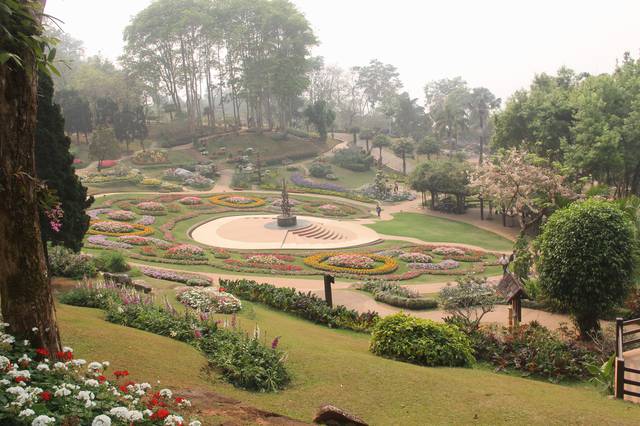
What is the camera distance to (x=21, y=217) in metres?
7.55

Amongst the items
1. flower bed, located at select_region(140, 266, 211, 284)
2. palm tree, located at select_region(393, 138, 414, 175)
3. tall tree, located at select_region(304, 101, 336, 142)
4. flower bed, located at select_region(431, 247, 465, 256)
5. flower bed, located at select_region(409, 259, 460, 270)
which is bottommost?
flower bed, located at select_region(409, 259, 460, 270)

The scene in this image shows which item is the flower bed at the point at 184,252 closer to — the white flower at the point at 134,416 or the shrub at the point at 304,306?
the shrub at the point at 304,306

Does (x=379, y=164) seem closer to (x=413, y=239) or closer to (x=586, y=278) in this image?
(x=413, y=239)

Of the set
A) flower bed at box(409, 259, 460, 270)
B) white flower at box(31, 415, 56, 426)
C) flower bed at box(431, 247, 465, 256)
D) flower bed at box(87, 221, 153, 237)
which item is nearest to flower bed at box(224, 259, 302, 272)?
flower bed at box(409, 259, 460, 270)

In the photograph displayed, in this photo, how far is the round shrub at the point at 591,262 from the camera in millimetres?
16953

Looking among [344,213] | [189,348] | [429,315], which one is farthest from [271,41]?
[189,348]

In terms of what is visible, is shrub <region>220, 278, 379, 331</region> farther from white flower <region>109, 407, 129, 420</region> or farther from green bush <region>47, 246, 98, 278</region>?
white flower <region>109, 407, 129, 420</region>

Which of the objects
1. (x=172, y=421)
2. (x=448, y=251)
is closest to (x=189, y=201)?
(x=448, y=251)

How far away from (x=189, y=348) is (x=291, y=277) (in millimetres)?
16588

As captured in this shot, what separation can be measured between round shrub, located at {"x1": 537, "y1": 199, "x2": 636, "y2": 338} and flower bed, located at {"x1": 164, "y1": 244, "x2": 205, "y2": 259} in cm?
1934

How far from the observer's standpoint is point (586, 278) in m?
17.1

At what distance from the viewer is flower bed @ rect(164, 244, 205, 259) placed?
29.9 metres

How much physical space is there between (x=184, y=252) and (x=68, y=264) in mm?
11089

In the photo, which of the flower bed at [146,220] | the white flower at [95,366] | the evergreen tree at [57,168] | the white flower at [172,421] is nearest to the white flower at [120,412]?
the white flower at [172,421]
